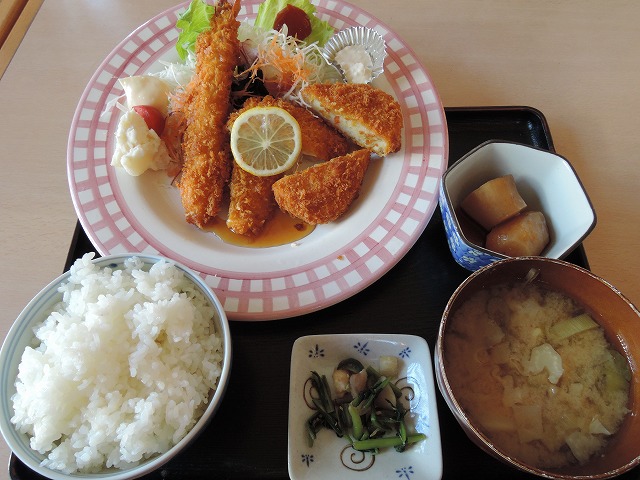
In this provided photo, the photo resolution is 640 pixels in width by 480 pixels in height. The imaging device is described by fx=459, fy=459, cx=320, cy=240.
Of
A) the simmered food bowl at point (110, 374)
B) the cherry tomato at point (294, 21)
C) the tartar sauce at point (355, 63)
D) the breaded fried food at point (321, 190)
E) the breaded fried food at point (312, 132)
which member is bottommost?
the simmered food bowl at point (110, 374)

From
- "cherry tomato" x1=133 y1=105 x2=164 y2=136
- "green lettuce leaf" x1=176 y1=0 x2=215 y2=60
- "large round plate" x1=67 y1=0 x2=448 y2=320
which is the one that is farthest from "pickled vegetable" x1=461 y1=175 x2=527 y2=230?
"green lettuce leaf" x1=176 y1=0 x2=215 y2=60

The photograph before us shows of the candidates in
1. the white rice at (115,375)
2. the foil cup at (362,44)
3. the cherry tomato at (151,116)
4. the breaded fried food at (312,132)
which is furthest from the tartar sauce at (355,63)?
the white rice at (115,375)

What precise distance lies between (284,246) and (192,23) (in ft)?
3.71

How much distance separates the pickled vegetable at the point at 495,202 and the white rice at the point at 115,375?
2.93ft

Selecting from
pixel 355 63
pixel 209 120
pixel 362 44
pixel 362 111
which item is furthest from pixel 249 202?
pixel 362 44

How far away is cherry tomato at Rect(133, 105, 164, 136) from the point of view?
186cm

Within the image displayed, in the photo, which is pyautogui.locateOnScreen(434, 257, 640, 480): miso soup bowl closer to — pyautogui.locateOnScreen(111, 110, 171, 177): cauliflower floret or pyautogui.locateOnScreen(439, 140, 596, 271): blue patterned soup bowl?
pyautogui.locateOnScreen(439, 140, 596, 271): blue patterned soup bowl

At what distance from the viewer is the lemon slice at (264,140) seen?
69.2 inches

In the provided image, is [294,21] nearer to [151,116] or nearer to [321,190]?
[151,116]

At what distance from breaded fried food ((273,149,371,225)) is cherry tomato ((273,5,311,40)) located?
2.30 feet

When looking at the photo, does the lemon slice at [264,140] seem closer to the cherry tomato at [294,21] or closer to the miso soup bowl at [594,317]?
the cherry tomato at [294,21]

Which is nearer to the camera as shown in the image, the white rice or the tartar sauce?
the white rice

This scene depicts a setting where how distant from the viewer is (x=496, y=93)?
207 cm

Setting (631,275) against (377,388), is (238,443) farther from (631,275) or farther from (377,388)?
(631,275)
